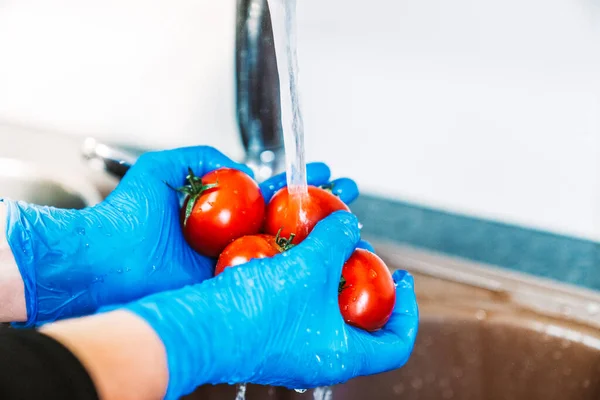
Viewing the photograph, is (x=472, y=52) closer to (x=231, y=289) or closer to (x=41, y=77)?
(x=231, y=289)

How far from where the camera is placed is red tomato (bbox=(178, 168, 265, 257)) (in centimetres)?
68

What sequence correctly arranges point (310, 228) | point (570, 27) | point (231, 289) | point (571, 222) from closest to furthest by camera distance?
point (231, 289)
point (310, 228)
point (570, 27)
point (571, 222)

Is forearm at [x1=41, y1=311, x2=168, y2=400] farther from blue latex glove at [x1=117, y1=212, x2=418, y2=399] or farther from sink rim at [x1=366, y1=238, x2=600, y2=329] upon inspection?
sink rim at [x1=366, y1=238, x2=600, y2=329]

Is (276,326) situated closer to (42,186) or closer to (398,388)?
(398,388)

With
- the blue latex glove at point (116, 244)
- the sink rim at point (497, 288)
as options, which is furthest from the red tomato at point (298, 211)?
the sink rim at point (497, 288)

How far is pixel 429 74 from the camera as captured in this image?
1003 millimetres

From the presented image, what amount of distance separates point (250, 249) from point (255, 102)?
22.7 inches

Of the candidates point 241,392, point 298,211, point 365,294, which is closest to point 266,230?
point 298,211

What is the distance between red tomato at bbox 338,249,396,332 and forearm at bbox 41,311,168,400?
243 mm

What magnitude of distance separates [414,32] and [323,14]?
19cm

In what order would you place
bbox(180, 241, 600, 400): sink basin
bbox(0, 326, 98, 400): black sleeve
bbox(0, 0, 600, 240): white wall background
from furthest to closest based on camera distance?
bbox(0, 0, 600, 240): white wall background → bbox(180, 241, 600, 400): sink basin → bbox(0, 326, 98, 400): black sleeve

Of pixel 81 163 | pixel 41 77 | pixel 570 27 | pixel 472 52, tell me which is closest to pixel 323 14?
pixel 472 52

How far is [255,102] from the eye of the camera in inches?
45.4

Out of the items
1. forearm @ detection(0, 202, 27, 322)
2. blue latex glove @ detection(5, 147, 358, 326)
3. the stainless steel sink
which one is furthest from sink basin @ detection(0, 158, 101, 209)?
forearm @ detection(0, 202, 27, 322)
